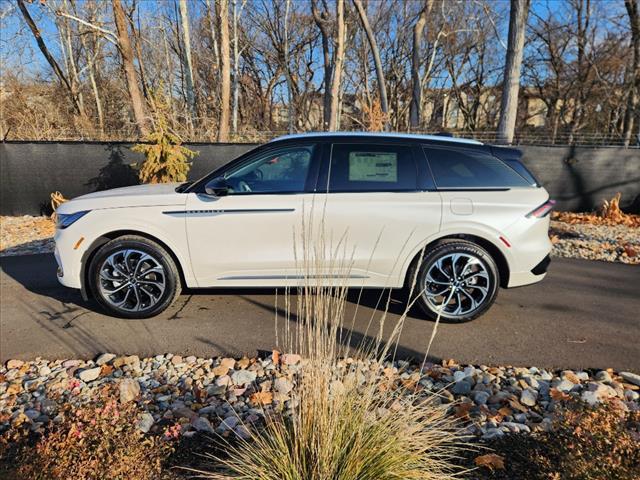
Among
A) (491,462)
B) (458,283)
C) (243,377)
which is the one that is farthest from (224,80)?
(491,462)

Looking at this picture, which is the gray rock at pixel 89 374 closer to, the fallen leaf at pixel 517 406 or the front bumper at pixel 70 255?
the front bumper at pixel 70 255

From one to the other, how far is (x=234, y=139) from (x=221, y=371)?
386 inches

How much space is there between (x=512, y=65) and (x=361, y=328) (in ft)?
30.1

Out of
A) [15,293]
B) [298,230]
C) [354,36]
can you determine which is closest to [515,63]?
[298,230]

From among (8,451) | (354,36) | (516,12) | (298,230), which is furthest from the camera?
(354,36)

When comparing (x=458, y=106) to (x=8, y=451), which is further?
(x=458, y=106)

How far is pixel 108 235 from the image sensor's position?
12.9 feet

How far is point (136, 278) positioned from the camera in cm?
390

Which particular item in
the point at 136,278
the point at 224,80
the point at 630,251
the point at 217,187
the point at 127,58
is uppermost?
the point at 127,58

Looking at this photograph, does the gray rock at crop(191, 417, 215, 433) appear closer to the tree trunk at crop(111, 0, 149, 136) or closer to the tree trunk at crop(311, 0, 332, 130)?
the tree trunk at crop(111, 0, 149, 136)

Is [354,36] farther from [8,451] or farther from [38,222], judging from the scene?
[8,451]

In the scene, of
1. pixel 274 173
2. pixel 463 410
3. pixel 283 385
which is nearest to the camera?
pixel 463 410

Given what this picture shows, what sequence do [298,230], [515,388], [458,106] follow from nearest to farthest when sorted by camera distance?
[515,388] < [298,230] < [458,106]

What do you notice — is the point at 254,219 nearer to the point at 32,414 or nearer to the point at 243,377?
the point at 243,377
